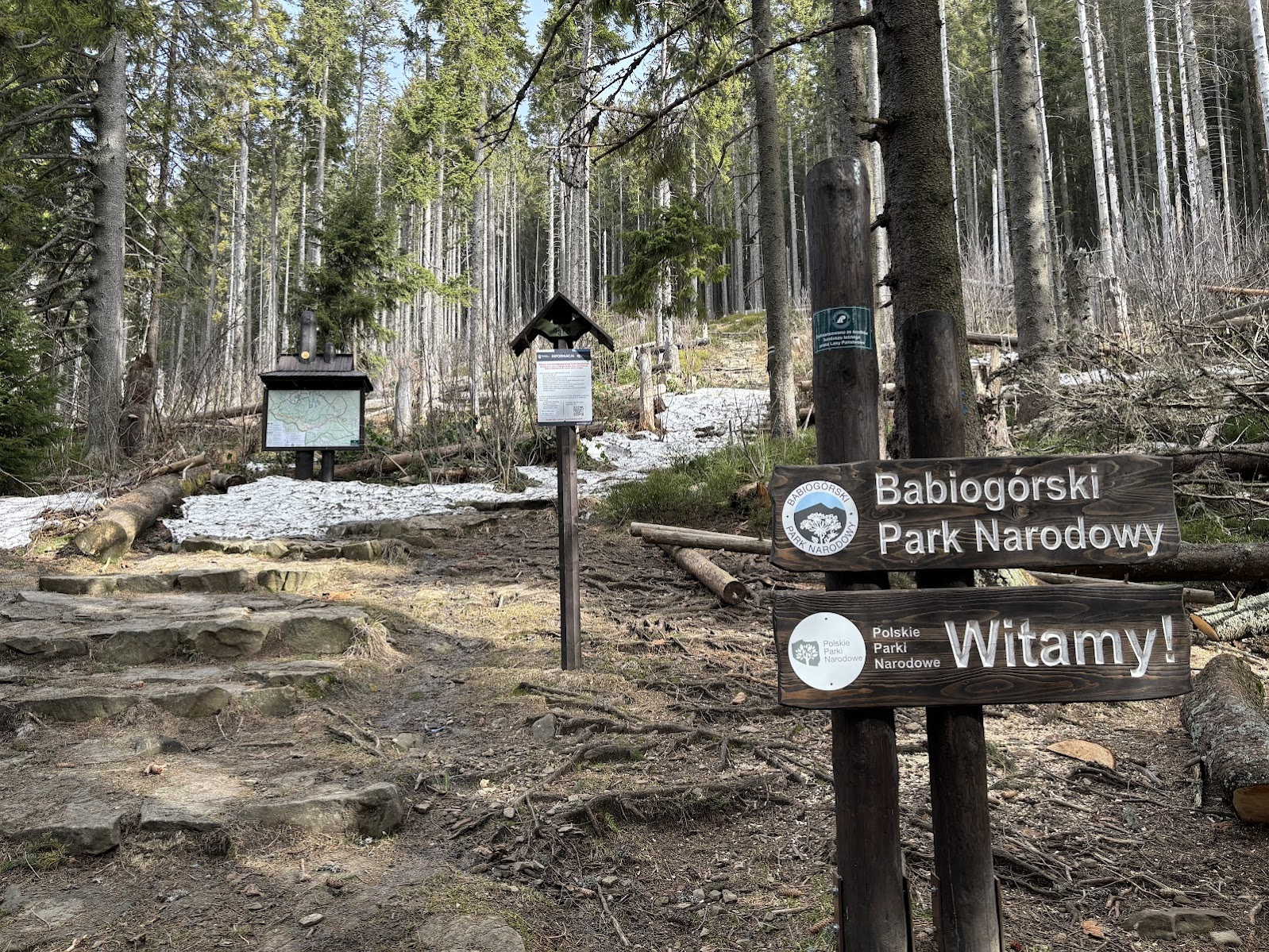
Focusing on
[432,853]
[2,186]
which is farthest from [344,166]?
[432,853]

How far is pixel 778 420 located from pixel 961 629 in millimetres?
8294

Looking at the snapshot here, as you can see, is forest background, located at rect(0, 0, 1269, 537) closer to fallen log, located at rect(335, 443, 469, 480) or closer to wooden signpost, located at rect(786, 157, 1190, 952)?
fallen log, located at rect(335, 443, 469, 480)

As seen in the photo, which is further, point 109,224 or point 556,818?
point 109,224

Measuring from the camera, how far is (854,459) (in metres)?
2.26

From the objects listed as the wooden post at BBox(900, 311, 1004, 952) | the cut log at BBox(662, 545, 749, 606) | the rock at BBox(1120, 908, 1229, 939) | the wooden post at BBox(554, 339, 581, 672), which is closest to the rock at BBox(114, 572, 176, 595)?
the wooden post at BBox(554, 339, 581, 672)

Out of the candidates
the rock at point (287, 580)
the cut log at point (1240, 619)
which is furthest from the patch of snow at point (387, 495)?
the cut log at point (1240, 619)

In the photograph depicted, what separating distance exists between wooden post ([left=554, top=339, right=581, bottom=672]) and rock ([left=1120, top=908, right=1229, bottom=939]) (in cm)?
316

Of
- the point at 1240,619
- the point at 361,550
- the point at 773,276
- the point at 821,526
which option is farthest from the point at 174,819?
the point at 773,276

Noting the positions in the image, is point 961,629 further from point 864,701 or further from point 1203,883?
point 1203,883

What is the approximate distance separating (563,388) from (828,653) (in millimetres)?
3342

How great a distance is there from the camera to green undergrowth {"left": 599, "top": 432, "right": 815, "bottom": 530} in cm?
816

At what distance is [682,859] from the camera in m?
2.94

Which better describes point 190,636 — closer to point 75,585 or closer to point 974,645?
point 75,585

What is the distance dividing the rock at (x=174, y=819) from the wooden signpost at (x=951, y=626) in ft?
7.95
